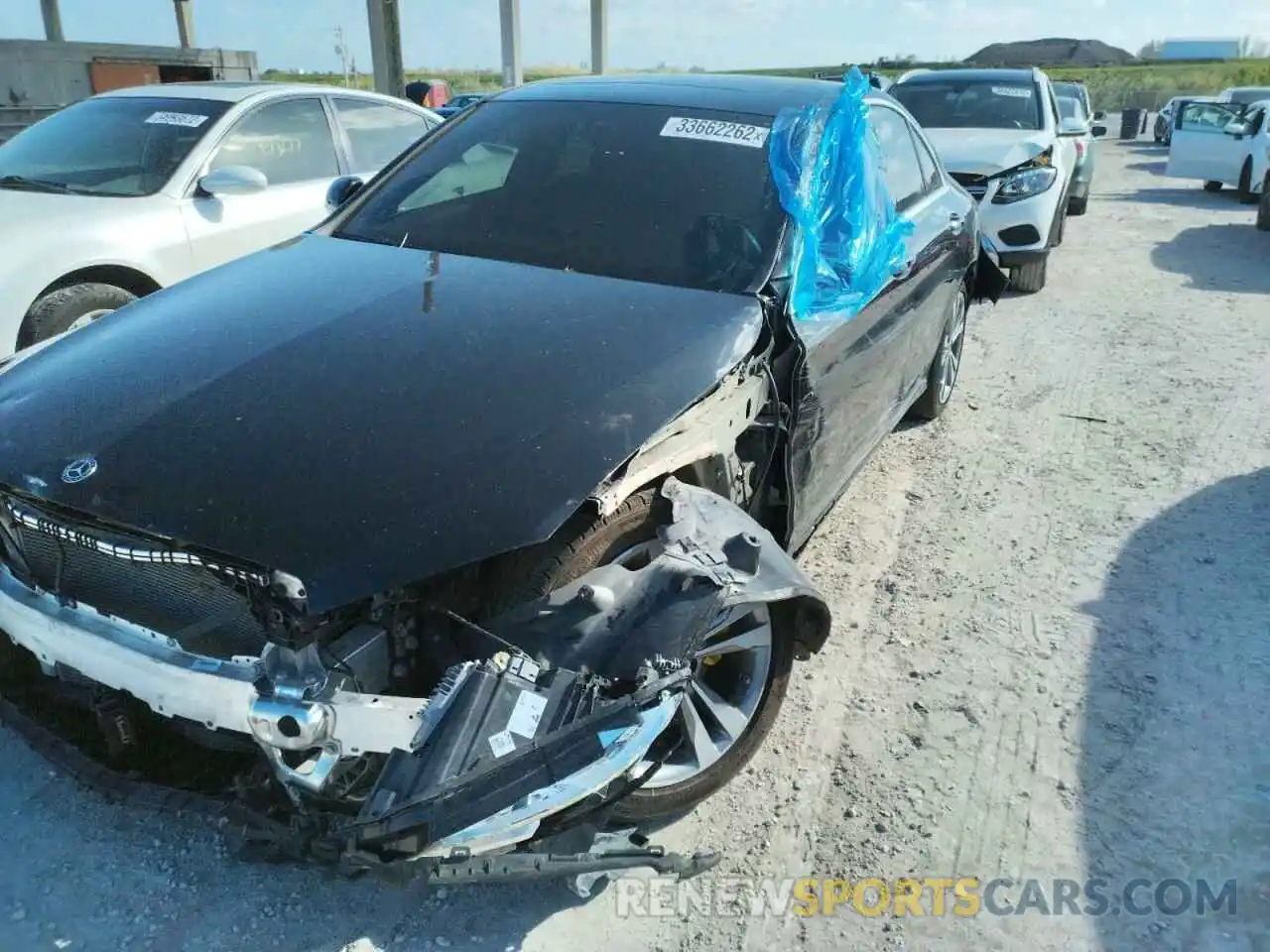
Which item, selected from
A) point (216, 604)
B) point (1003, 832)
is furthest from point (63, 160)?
point (1003, 832)


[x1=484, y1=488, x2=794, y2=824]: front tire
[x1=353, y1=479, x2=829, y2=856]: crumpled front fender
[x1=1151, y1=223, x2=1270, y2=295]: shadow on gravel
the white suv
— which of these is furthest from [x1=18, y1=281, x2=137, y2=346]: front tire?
[x1=1151, y1=223, x2=1270, y2=295]: shadow on gravel

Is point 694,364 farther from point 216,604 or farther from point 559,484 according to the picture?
point 216,604

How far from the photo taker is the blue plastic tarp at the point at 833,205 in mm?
2998

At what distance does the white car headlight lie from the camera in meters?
7.52

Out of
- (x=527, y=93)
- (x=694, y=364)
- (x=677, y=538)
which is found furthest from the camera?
(x=527, y=93)

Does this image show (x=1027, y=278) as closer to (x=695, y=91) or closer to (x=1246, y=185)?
(x=695, y=91)

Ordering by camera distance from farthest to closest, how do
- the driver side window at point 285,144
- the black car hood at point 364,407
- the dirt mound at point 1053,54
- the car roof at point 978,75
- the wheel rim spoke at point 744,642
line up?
the dirt mound at point 1053,54, the car roof at point 978,75, the driver side window at point 285,144, the wheel rim spoke at point 744,642, the black car hood at point 364,407

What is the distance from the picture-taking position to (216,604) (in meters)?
2.02

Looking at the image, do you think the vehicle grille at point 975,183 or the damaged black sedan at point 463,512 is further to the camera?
the vehicle grille at point 975,183

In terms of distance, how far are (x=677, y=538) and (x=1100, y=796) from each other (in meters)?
1.43

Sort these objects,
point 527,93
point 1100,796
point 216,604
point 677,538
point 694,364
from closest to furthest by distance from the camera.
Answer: point 216,604 → point 677,538 → point 694,364 → point 1100,796 → point 527,93

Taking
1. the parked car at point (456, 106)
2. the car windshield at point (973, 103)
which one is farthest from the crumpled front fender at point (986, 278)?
the car windshield at point (973, 103)

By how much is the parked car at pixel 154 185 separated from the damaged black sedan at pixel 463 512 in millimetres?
1890

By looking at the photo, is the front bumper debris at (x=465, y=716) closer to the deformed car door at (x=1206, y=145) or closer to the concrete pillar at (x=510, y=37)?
the deformed car door at (x=1206, y=145)
